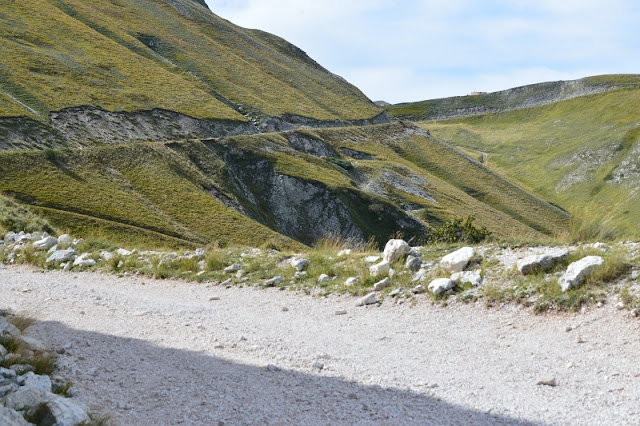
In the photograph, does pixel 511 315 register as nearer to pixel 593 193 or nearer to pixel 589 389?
pixel 589 389

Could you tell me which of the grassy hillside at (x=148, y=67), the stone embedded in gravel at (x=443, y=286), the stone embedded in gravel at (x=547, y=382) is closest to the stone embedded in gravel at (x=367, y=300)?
the stone embedded in gravel at (x=443, y=286)

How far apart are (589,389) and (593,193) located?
133593mm

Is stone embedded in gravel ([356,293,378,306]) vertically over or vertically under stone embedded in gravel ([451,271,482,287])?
under

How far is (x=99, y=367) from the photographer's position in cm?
732

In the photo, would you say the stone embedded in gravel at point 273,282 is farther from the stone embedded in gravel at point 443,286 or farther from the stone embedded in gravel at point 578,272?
the stone embedded in gravel at point 578,272

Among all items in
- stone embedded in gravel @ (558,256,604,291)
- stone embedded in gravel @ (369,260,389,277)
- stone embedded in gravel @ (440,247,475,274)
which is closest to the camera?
stone embedded in gravel @ (558,256,604,291)

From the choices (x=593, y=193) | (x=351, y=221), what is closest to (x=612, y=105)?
(x=593, y=193)

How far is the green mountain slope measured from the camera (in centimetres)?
12519

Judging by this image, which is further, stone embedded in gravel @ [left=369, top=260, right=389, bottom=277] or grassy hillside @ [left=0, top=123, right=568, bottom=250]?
grassy hillside @ [left=0, top=123, right=568, bottom=250]

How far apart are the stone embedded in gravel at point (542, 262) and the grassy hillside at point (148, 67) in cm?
5702

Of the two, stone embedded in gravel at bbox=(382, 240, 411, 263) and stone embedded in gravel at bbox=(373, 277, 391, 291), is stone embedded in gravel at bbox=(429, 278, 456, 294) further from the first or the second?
stone embedded in gravel at bbox=(382, 240, 411, 263)

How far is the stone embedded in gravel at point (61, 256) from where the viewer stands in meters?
18.3

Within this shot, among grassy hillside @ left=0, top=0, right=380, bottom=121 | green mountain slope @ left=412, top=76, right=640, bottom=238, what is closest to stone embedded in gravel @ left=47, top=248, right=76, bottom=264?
grassy hillside @ left=0, top=0, right=380, bottom=121

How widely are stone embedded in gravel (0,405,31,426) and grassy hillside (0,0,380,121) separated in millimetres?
59205
